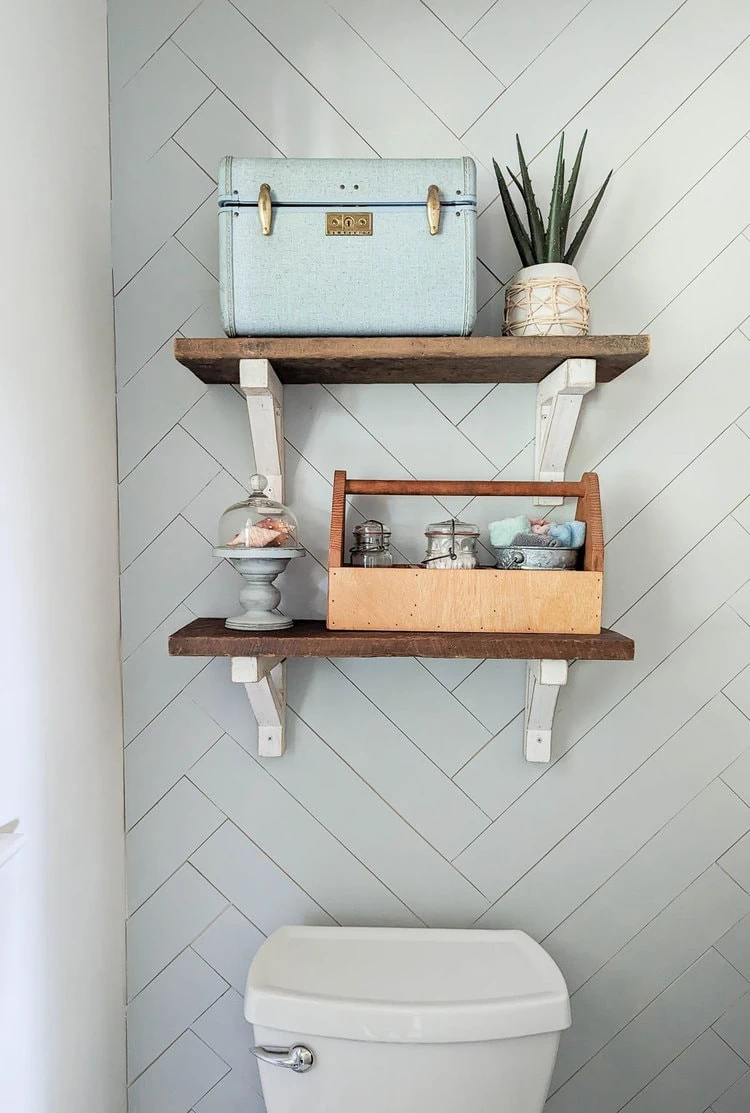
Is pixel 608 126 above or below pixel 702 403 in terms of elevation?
above

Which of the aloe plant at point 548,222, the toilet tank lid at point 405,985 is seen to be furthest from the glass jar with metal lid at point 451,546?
the toilet tank lid at point 405,985

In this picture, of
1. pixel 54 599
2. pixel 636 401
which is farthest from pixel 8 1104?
pixel 636 401

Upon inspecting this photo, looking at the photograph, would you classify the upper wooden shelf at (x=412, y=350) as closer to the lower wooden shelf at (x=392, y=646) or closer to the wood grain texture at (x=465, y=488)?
the wood grain texture at (x=465, y=488)

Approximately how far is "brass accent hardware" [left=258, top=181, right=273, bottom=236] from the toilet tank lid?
3.00ft

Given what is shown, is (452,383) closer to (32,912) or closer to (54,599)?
(54,599)

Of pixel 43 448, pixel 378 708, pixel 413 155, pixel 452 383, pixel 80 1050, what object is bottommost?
pixel 80 1050

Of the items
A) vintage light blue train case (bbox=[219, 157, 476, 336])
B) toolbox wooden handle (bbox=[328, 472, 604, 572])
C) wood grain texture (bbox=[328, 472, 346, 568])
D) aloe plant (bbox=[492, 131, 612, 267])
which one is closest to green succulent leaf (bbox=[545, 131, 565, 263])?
aloe plant (bbox=[492, 131, 612, 267])

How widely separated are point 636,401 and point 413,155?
47 centimetres

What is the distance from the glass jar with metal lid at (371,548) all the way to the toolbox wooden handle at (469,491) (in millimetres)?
26

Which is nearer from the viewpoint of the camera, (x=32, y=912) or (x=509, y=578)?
(x=32, y=912)

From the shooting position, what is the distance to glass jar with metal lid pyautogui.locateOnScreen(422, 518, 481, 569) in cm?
103

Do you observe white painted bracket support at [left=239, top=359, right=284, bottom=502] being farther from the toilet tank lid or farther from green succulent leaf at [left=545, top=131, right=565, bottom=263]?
the toilet tank lid

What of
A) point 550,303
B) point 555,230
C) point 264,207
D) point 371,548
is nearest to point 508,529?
point 371,548

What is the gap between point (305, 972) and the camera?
1.07 meters
